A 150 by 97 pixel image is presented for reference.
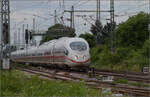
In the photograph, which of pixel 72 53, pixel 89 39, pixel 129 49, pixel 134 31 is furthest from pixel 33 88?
pixel 89 39

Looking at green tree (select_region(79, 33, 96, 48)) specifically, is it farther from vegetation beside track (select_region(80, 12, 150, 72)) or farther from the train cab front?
the train cab front

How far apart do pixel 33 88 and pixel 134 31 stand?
87.0 ft

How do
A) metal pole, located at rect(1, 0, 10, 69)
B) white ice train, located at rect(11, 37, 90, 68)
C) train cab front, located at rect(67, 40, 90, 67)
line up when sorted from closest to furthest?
1. metal pole, located at rect(1, 0, 10, 69)
2. train cab front, located at rect(67, 40, 90, 67)
3. white ice train, located at rect(11, 37, 90, 68)

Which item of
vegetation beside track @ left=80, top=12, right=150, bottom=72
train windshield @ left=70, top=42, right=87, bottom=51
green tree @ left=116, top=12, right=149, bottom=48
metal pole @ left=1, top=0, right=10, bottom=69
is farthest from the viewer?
green tree @ left=116, top=12, right=149, bottom=48

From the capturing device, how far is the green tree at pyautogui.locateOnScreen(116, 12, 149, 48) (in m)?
36.3

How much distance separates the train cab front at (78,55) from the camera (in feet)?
84.3

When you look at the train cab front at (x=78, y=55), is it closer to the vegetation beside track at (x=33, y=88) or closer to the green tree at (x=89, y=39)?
the vegetation beside track at (x=33, y=88)

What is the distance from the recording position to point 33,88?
11531 millimetres

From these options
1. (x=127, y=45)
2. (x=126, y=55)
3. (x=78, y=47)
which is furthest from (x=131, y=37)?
(x=78, y=47)

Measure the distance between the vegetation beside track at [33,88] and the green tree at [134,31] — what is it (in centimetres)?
2449

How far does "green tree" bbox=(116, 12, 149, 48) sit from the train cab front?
11699 mm

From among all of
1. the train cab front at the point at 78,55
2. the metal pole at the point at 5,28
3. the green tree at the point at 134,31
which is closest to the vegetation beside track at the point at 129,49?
the green tree at the point at 134,31

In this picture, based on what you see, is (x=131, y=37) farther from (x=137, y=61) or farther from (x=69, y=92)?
(x=69, y=92)

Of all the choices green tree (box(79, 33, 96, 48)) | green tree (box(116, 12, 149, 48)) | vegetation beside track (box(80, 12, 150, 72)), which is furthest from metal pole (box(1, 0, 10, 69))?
green tree (box(79, 33, 96, 48))
